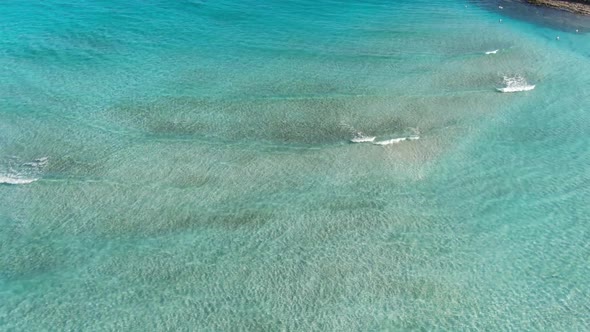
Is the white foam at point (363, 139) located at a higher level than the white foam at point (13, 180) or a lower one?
higher

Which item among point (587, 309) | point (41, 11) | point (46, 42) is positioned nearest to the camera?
point (587, 309)

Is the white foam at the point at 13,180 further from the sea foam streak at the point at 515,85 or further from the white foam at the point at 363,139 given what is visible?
the sea foam streak at the point at 515,85

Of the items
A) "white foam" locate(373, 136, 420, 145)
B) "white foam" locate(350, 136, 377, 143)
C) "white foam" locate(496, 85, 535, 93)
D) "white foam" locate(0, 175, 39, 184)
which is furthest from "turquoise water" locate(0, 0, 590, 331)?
"white foam" locate(496, 85, 535, 93)

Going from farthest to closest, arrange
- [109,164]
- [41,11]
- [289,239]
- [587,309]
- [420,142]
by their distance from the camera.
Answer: [41,11] < [420,142] < [109,164] < [289,239] < [587,309]

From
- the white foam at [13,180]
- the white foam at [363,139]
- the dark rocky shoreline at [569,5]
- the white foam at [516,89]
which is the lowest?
the white foam at [13,180]

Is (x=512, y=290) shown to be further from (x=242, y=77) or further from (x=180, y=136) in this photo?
(x=242, y=77)

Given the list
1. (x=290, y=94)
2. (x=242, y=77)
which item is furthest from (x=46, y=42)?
(x=290, y=94)

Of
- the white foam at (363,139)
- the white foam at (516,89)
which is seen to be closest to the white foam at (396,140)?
the white foam at (363,139)
